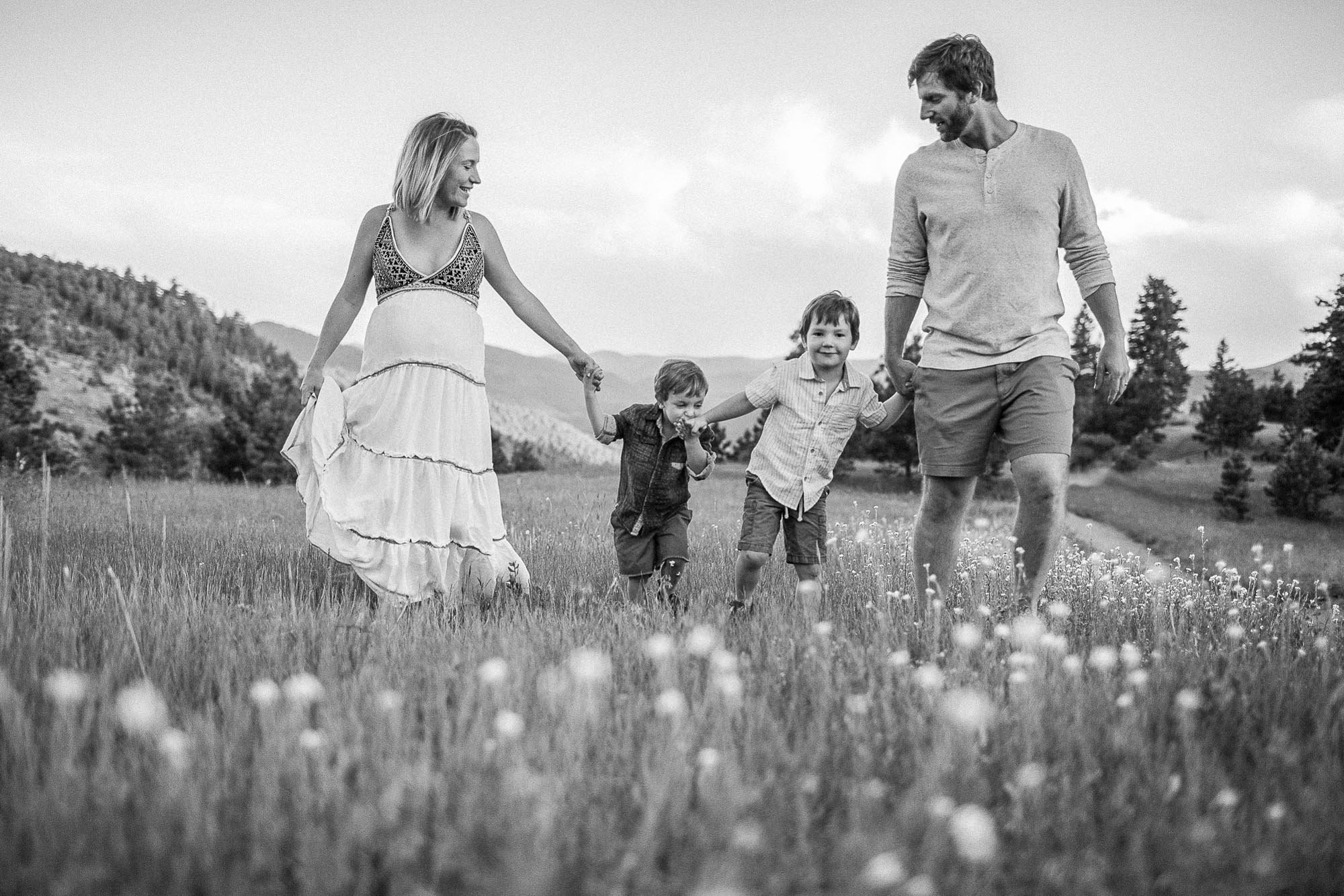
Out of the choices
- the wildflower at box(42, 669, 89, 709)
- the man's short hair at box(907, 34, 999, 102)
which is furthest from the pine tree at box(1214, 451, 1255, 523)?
the wildflower at box(42, 669, 89, 709)

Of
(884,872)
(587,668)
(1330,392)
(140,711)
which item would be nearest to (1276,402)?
(1330,392)

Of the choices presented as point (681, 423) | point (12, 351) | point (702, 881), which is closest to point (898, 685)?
point (702, 881)

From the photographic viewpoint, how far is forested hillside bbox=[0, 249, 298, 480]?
24203mm

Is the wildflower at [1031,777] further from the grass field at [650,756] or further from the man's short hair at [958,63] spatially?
the man's short hair at [958,63]

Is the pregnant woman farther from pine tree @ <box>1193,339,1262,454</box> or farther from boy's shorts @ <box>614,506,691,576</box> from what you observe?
pine tree @ <box>1193,339,1262,454</box>

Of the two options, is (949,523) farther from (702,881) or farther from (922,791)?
(702,881)

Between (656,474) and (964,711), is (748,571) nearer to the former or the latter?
(656,474)

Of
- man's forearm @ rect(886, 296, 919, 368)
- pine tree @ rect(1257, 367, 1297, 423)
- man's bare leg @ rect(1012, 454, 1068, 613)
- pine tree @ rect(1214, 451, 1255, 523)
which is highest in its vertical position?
pine tree @ rect(1257, 367, 1297, 423)

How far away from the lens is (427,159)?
17.2 ft

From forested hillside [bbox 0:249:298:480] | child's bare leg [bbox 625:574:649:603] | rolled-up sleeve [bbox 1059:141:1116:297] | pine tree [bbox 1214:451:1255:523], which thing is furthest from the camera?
pine tree [bbox 1214:451:1255:523]

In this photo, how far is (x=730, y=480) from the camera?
32.5 metres

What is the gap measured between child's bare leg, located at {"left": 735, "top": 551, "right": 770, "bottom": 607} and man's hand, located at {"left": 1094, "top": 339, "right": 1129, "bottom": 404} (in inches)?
77.0

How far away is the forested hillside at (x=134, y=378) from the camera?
24203 mm

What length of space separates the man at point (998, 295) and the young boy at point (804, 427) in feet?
1.71
